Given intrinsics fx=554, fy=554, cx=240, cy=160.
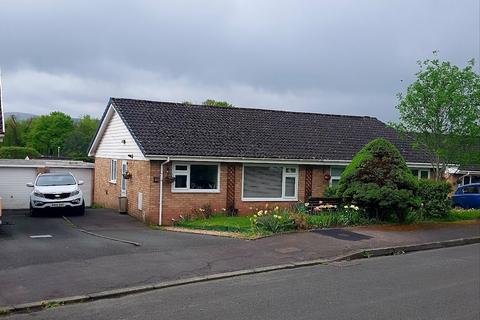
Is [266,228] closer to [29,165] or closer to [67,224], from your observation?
[67,224]

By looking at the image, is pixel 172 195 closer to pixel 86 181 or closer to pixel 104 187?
pixel 104 187

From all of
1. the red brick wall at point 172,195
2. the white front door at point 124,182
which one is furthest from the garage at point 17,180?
the white front door at point 124,182

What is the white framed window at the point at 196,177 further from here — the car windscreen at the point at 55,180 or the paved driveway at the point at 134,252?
the car windscreen at the point at 55,180

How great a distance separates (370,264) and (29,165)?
1997 centimetres

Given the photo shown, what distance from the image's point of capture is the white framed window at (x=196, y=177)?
67.4ft

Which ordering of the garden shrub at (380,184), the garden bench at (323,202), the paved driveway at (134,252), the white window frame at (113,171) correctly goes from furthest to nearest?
1. the white window frame at (113,171)
2. the garden bench at (323,202)
3. the garden shrub at (380,184)
4. the paved driveway at (134,252)

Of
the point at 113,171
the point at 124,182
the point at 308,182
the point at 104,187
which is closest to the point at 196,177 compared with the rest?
the point at 124,182

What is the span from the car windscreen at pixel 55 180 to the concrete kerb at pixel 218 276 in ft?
44.8

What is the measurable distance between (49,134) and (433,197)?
7682 centimetres

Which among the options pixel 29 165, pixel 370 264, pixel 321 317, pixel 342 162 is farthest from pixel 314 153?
pixel 321 317

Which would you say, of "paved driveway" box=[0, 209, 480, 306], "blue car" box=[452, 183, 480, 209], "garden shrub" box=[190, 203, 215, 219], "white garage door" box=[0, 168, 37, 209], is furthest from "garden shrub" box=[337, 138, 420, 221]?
"white garage door" box=[0, 168, 37, 209]

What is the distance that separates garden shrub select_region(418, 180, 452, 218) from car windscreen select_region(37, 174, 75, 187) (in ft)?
44.9

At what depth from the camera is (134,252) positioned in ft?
41.2

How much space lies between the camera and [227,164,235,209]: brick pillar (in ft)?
70.2
